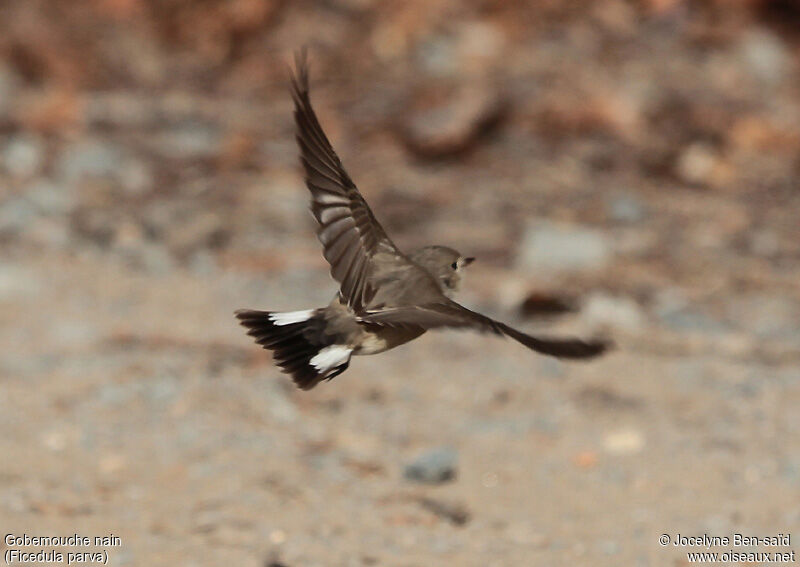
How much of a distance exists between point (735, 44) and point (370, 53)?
96.8 inches

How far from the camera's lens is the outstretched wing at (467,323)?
3.02 m

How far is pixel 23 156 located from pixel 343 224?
4.63 meters

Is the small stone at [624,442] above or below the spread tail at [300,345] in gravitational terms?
above

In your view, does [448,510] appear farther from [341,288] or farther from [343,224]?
[343,224]

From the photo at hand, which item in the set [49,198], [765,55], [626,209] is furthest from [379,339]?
[765,55]

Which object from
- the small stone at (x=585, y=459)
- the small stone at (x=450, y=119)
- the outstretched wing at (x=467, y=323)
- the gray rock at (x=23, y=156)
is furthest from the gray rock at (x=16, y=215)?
the outstretched wing at (x=467, y=323)

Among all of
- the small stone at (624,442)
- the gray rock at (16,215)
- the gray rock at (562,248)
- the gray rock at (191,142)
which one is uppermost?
the gray rock at (191,142)

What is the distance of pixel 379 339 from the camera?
11.8ft

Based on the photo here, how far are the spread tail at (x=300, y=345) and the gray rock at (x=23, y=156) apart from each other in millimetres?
4406

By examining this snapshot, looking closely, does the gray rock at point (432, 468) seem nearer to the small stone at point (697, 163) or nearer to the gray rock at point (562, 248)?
the gray rock at point (562, 248)

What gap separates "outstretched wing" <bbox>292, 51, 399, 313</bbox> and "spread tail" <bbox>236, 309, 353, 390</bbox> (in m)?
0.14

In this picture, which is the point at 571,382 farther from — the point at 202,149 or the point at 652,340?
the point at 202,149

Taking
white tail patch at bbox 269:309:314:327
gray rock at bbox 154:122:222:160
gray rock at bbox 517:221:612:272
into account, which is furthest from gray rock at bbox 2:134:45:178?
white tail patch at bbox 269:309:314:327

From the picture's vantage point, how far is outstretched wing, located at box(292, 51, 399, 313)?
359 cm
